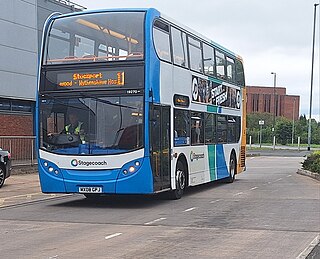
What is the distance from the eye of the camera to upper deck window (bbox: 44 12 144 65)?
13.3 meters

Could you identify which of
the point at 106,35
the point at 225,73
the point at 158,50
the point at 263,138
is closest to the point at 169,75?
the point at 158,50

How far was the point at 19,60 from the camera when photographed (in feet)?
89.2

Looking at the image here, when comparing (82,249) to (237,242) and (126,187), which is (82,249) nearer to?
(237,242)

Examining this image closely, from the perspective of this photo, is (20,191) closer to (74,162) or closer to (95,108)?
(74,162)

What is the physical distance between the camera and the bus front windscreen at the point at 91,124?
13.1m

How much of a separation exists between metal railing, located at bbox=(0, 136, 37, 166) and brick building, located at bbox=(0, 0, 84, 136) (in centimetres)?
230

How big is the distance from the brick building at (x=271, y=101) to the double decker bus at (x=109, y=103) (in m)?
83.7

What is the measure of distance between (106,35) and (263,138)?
7179 cm

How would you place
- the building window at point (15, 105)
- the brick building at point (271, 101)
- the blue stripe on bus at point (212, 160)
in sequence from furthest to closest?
1. the brick building at point (271, 101)
2. the building window at point (15, 105)
3. the blue stripe on bus at point (212, 160)

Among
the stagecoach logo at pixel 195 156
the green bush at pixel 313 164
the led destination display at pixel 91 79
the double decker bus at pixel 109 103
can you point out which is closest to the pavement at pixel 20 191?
the double decker bus at pixel 109 103

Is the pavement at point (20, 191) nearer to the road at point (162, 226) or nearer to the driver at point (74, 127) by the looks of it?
the road at point (162, 226)

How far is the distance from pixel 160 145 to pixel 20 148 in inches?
462

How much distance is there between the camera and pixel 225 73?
19844mm

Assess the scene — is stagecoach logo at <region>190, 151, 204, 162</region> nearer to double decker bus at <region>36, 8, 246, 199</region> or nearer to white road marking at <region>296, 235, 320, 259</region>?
double decker bus at <region>36, 8, 246, 199</region>
